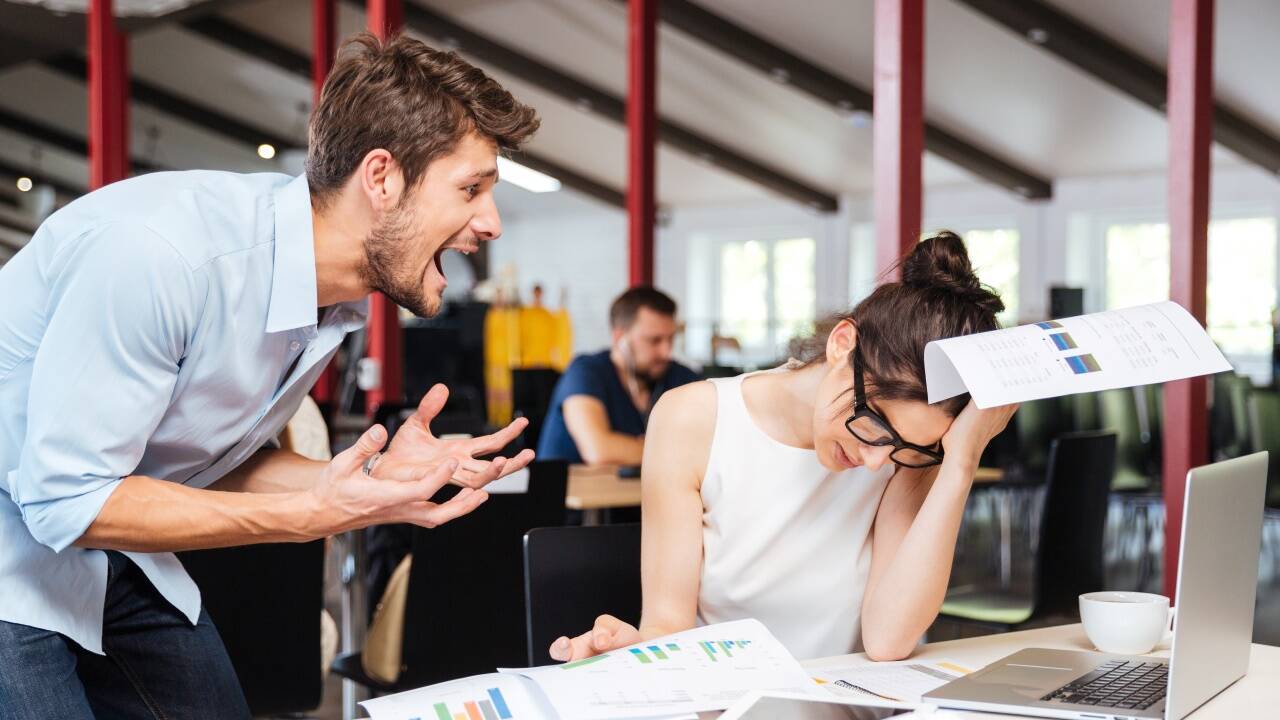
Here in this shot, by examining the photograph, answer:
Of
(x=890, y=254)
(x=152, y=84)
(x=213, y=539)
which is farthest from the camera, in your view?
(x=152, y=84)

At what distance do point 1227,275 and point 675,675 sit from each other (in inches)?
447

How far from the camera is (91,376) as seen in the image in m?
1.28

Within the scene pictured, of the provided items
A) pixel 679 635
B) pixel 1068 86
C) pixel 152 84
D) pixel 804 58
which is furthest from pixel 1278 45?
pixel 152 84

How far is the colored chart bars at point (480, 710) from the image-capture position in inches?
48.0

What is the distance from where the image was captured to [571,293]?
16.0 metres

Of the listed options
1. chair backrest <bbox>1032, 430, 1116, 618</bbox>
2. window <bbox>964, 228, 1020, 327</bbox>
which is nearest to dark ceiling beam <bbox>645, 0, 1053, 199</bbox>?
window <bbox>964, 228, 1020, 327</bbox>

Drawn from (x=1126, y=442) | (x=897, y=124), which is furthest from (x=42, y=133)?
(x=897, y=124)

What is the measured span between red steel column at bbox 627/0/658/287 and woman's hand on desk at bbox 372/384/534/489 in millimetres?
4138

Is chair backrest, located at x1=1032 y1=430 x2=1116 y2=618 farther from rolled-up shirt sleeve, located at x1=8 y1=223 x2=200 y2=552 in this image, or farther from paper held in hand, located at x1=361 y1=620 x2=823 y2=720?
rolled-up shirt sleeve, located at x1=8 y1=223 x2=200 y2=552

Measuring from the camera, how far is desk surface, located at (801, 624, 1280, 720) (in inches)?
51.6

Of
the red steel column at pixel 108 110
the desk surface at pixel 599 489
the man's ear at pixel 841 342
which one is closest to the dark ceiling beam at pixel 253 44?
the red steel column at pixel 108 110

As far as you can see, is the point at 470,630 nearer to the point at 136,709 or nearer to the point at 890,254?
the point at 136,709

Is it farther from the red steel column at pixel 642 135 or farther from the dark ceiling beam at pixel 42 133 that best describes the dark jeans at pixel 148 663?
the dark ceiling beam at pixel 42 133

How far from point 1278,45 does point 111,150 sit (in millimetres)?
7262
